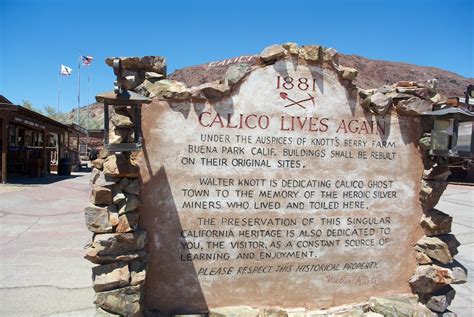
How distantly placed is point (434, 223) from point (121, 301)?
3.42 meters

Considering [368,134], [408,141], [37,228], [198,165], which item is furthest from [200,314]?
[37,228]

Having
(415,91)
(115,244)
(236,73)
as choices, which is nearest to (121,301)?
(115,244)

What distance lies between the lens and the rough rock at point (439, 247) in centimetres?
448

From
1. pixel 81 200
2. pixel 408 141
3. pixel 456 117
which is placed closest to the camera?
pixel 456 117

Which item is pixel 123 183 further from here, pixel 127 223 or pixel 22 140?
pixel 22 140

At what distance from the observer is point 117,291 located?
363 centimetres

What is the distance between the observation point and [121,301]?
3629 mm

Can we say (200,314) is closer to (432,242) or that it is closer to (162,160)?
(162,160)

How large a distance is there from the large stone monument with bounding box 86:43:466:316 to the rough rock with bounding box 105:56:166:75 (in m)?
0.01

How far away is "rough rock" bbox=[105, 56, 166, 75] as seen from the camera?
12.8 ft

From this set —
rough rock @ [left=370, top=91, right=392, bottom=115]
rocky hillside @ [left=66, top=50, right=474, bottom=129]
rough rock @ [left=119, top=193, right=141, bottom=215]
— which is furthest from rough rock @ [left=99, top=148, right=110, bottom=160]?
rocky hillside @ [left=66, top=50, right=474, bottom=129]

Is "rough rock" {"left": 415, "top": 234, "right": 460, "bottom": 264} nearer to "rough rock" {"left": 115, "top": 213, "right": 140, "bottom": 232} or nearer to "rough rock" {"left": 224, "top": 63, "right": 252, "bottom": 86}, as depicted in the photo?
"rough rock" {"left": 224, "top": 63, "right": 252, "bottom": 86}

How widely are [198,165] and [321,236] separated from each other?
5.09 feet

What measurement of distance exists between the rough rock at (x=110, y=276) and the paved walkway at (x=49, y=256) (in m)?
1.03
